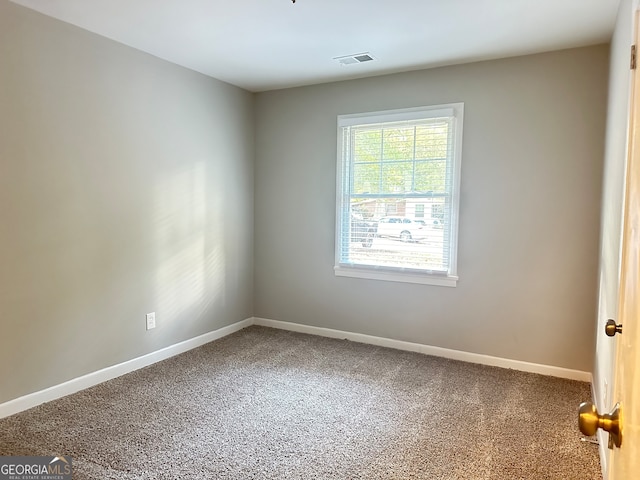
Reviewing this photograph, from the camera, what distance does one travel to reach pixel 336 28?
9.52 feet

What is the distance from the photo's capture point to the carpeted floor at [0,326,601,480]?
2.16 m

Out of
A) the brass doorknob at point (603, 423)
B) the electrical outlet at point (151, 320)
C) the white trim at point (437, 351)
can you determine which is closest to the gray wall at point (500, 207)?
the white trim at point (437, 351)

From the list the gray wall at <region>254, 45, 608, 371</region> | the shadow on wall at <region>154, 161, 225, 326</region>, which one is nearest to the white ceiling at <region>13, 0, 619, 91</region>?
the gray wall at <region>254, 45, 608, 371</region>

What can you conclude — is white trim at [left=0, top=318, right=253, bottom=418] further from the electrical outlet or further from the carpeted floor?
the electrical outlet

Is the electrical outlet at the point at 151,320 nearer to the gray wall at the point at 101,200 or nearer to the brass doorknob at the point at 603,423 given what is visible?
the gray wall at the point at 101,200

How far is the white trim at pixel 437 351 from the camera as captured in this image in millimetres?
3355

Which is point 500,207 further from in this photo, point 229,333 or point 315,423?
point 229,333

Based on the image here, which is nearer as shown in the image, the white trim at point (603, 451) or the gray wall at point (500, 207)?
the white trim at point (603, 451)

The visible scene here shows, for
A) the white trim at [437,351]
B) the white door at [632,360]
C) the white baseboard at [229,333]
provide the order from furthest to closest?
the white trim at [437,351] < the white baseboard at [229,333] < the white door at [632,360]

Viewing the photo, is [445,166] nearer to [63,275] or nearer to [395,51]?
[395,51]

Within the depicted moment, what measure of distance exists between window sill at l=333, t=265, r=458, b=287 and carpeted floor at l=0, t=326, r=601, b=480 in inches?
26.6

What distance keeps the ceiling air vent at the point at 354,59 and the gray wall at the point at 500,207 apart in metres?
0.45

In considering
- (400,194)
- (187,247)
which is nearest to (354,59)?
(400,194)

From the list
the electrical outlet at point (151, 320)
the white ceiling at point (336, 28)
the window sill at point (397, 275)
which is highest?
the white ceiling at point (336, 28)
